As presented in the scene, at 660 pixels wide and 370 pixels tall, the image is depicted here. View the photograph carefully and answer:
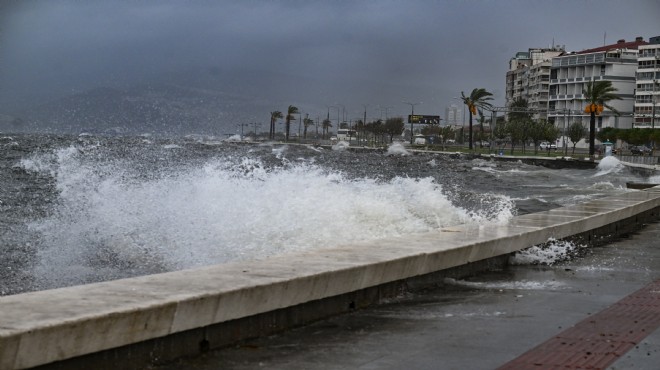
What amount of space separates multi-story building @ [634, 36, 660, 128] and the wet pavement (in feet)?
481

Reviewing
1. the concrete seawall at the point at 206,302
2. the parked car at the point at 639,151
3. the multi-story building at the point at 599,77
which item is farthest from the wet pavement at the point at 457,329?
the multi-story building at the point at 599,77

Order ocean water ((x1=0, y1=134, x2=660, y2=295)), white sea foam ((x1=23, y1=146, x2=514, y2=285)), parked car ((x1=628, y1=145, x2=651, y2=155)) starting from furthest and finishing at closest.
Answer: parked car ((x1=628, y1=145, x2=651, y2=155)), white sea foam ((x1=23, y1=146, x2=514, y2=285)), ocean water ((x1=0, y1=134, x2=660, y2=295))

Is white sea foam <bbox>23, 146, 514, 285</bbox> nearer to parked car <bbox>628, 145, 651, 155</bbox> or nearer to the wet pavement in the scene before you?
the wet pavement

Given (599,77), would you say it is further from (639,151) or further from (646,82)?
(639,151)

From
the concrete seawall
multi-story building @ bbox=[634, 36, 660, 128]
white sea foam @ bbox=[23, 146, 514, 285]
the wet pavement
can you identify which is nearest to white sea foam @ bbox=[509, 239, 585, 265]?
the wet pavement

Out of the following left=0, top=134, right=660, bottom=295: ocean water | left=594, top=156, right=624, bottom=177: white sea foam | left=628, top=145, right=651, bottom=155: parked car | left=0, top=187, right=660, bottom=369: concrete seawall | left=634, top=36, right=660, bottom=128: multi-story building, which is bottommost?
left=628, top=145, right=651, bottom=155: parked car

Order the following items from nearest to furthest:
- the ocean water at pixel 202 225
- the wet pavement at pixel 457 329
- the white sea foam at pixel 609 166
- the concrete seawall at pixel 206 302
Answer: the concrete seawall at pixel 206 302
the wet pavement at pixel 457 329
the ocean water at pixel 202 225
the white sea foam at pixel 609 166

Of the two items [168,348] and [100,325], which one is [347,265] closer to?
[168,348]

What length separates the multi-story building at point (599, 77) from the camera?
15875 cm

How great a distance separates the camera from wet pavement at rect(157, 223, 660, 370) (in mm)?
5719

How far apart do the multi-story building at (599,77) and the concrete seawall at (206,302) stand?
488 feet

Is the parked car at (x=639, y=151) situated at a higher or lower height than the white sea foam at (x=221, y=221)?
lower

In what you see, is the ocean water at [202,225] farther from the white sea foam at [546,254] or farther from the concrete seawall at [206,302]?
the concrete seawall at [206,302]

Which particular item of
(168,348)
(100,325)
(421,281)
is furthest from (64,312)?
(421,281)
